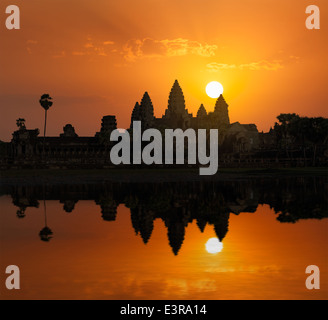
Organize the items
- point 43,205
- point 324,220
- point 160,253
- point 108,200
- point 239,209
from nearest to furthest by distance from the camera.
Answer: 1. point 160,253
2. point 324,220
3. point 239,209
4. point 43,205
5. point 108,200

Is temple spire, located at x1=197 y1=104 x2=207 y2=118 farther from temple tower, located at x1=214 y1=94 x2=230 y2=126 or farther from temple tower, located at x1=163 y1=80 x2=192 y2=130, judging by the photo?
temple tower, located at x1=214 y1=94 x2=230 y2=126

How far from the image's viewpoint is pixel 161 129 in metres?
124

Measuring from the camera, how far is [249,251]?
18562 millimetres

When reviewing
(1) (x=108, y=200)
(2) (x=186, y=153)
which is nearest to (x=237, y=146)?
(2) (x=186, y=153)

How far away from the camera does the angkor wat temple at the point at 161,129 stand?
3858 inches

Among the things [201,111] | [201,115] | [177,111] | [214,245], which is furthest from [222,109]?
[214,245]

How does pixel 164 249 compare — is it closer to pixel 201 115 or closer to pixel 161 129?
pixel 161 129

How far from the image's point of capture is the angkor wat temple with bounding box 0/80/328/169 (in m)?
98.0

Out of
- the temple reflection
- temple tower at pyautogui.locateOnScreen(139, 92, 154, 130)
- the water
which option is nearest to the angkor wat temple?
temple tower at pyautogui.locateOnScreen(139, 92, 154, 130)

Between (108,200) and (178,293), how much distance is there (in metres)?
24.1

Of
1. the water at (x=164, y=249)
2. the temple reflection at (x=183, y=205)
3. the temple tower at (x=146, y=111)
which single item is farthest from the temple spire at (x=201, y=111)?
the water at (x=164, y=249)

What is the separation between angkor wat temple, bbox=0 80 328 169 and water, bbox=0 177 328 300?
2519 inches

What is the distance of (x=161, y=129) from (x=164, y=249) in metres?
106
